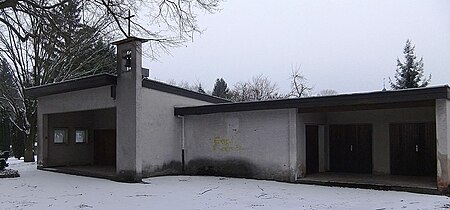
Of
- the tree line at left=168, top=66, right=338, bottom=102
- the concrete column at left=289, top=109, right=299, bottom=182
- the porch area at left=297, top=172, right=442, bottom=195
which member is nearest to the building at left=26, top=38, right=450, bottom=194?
the concrete column at left=289, top=109, right=299, bottom=182

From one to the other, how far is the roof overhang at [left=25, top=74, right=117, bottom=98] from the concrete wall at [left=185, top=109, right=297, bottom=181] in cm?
358

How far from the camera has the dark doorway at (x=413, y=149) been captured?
1487 cm

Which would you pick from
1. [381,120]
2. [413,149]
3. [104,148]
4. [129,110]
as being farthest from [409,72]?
[129,110]

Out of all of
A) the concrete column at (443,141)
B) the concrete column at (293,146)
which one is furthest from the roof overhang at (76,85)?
the concrete column at (443,141)

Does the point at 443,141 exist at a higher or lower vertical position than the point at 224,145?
higher

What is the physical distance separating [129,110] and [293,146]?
5.56 m

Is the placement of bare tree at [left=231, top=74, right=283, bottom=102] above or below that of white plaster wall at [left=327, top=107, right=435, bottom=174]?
above

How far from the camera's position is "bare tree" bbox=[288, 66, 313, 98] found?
4797 centimetres

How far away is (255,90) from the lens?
49.5 meters

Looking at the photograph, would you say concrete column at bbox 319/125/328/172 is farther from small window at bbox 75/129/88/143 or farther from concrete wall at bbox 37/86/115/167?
small window at bbox 75/129/88/143

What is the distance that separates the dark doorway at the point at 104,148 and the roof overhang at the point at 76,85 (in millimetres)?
3582

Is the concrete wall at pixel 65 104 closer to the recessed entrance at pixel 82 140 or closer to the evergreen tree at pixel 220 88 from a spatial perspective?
the recessed entrance at pixel 82 140

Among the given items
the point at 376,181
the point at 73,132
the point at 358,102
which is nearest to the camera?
the point at 358,102

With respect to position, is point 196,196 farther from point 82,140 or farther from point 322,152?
point 82,140
